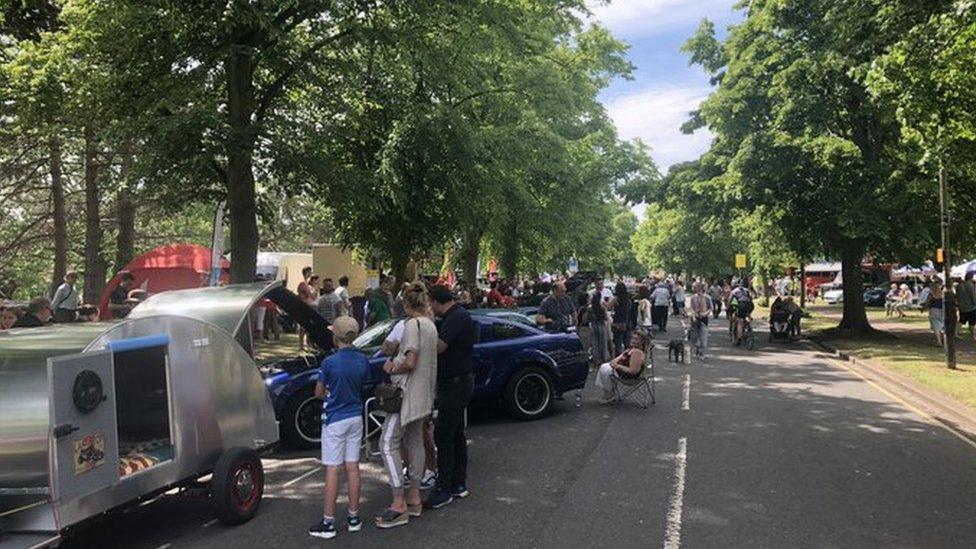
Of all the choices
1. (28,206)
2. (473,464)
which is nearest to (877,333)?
(473,464)

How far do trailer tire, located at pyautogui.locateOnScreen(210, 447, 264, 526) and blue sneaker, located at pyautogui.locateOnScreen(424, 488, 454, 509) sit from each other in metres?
1.43

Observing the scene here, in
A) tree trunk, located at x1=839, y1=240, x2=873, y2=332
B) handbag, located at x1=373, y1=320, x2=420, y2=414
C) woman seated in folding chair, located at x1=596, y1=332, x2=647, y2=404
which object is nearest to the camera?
handbag, located at x1=373, y1=320, x2=420, y2=414

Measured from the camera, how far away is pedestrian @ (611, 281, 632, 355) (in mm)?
15078

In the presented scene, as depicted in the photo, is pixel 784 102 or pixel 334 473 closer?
pixel 334 473

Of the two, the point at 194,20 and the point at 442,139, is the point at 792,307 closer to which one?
the point at 442,139

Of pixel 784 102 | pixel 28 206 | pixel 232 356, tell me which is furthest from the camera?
pixel 28 206

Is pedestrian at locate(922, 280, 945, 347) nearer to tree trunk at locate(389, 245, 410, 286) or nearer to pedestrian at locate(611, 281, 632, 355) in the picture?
pedestrian at locate(611, 281, 632, 355)

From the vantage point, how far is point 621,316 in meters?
15.2

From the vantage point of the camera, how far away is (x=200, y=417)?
577 centimetres

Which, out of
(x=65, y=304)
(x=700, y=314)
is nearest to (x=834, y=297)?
(x=700, y=314)

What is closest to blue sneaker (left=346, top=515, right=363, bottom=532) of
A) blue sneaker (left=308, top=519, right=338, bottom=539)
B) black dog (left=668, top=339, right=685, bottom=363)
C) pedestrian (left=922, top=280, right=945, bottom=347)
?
blue sneaker (left=308, top=519, right=338, bottom=539)

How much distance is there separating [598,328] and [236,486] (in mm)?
9686

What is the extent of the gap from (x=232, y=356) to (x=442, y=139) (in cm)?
1027

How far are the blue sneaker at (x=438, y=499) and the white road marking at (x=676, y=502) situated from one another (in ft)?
6.12
